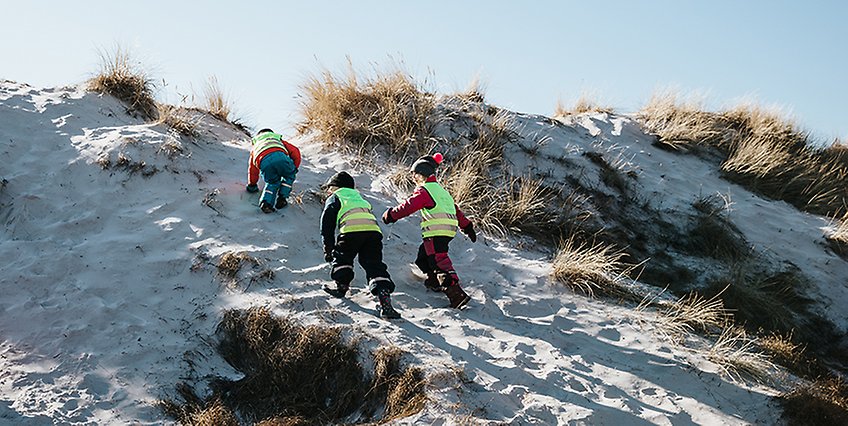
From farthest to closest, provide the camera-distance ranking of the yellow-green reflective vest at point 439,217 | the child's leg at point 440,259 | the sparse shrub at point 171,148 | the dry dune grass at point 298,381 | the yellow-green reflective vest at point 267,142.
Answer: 1. the sparse shrub at point 171,148
2. the yellow-green reflective vest at point 267,142
3. the yellow-green reflective vest at point 439,217
4. the child's leg at point 440,259
5. the dry dune grass at point 298,381

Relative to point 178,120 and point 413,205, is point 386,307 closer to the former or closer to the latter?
point 413,205

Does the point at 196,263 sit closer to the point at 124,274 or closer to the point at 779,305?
the point at 124,274

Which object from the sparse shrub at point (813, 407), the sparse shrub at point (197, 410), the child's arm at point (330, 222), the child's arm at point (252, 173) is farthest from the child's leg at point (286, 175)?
the sparse shrub at point (813, 407)

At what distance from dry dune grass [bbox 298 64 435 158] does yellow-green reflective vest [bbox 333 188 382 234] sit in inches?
113

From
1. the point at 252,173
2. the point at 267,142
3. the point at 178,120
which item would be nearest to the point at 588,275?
the point at 267,142

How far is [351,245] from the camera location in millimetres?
6582

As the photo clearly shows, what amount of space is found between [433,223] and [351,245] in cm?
89

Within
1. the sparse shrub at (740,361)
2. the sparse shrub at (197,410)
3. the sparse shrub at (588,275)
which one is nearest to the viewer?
the sparse shrub at (197,410)

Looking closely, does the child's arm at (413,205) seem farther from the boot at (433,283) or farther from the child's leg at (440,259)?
the boot at (433,283)

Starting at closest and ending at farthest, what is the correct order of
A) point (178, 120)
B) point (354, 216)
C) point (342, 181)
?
1. point (354, 216)
2. point (342, 181)
3. point (178, 120)

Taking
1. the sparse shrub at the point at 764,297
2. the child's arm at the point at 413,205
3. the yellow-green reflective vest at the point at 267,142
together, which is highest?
the yellow-green reflective vest at the point at 267,142

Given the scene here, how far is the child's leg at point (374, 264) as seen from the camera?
633cm

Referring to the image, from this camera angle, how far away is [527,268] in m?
7.80

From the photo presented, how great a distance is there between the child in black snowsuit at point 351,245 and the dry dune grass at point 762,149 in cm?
688
